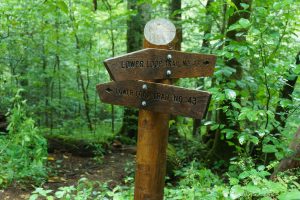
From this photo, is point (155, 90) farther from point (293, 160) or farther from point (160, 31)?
point (293, 160)

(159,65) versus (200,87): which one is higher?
(159,65)

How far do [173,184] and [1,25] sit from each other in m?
5.16

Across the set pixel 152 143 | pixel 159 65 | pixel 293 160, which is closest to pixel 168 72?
pixel 159 65

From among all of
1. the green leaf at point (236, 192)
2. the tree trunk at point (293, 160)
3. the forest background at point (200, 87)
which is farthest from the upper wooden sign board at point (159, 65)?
the tree trunk at point (293, 160)

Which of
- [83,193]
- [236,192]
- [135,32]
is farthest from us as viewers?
[135,32]

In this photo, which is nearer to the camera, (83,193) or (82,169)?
(83,193)

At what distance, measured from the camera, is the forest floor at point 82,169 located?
17.4 feet

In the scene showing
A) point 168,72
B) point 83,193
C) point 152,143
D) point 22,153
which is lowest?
point 22,153

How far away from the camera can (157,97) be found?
2.79 metres

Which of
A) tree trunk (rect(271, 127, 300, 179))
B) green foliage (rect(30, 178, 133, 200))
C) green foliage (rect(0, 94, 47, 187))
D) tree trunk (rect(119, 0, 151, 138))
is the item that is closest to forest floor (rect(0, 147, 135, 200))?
green foliage (rect(0, 94, 47, 187))

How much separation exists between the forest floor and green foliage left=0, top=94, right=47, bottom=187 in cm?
18

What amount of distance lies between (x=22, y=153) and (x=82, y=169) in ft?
5.13

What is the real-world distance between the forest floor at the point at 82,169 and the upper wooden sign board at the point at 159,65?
8.75 feet

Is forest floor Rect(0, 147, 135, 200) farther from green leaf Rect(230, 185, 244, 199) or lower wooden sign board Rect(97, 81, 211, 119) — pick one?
green leaf Rect(230, 185, 244, 199)
